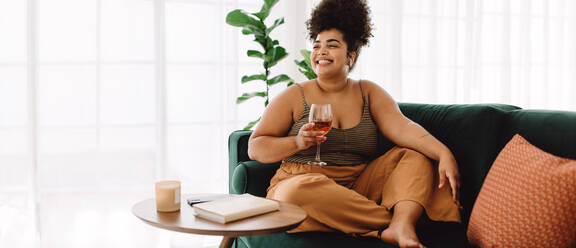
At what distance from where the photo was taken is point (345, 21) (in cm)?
191

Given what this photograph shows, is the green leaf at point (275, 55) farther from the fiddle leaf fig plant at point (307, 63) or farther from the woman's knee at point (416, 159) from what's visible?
the woman's knee at point (416, 159)

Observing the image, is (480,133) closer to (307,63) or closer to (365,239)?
(365,239)

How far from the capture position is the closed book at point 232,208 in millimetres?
→ 1193

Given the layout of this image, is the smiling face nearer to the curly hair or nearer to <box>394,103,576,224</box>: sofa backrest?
the curly hair

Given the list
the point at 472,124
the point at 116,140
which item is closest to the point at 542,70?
the point at 472,124

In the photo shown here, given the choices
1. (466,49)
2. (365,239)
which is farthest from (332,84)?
(466,49)

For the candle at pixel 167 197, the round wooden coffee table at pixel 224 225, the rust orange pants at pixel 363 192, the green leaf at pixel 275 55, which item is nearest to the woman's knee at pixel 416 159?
the rust orange pants at pixel 363 192

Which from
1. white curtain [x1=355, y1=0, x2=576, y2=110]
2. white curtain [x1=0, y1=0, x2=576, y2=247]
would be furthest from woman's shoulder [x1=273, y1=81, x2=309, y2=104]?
white curtain [x1=355, y1=0, x2=576, y2=110]

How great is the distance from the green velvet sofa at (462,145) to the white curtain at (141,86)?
2.60ft

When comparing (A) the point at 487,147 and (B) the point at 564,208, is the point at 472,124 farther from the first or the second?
(B) the point at 564,208

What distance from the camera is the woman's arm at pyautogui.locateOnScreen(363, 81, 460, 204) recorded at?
155 cm

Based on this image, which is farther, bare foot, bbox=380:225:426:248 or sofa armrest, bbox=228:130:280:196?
sofa armrest, bbox=228:130:280:196

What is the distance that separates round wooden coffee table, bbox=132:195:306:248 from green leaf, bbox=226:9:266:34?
1.37 m

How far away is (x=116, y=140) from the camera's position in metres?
2.62
